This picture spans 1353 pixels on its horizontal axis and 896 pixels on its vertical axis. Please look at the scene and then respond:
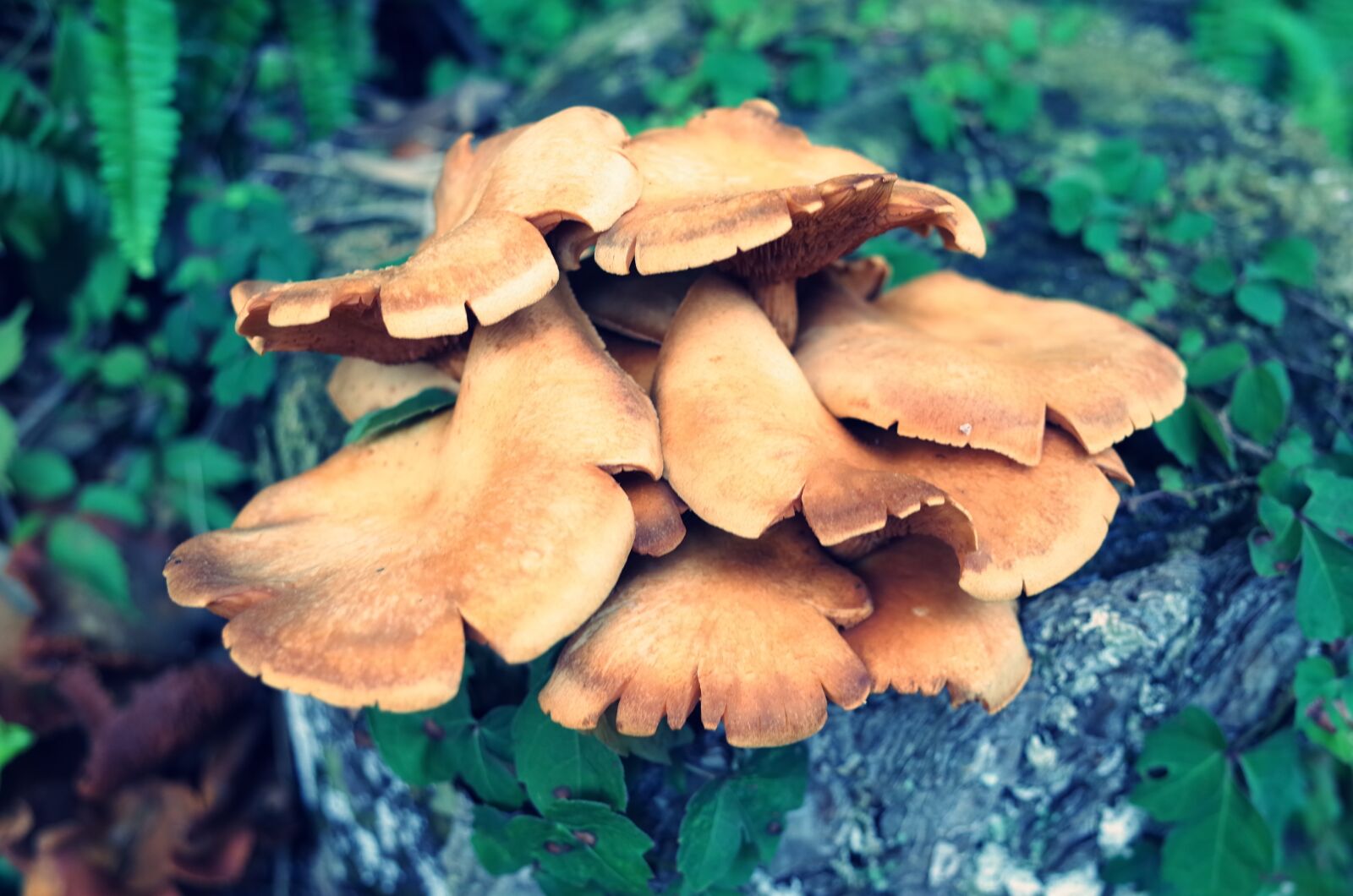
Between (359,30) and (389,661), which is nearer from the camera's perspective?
(389,661)

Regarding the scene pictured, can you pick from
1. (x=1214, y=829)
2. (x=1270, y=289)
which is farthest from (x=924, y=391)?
(x=1270, y=289)

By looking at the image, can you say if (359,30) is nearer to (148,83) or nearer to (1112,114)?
(148,83)

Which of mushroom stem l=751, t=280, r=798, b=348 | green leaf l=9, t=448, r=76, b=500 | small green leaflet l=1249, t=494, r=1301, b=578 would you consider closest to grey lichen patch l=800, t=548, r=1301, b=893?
small green leaflet l=1249, t=494, r=1301, b=578

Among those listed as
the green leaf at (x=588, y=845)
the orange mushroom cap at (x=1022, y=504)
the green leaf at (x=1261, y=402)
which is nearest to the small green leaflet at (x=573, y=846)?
the green leaf at (x=588, y=845)

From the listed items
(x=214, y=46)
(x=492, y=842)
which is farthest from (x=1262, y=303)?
(x=214, y=46)

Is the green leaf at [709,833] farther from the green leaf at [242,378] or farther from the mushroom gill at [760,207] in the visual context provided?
the green leaf at [242,378]

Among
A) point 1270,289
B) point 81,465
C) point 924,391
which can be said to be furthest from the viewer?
point 81,465

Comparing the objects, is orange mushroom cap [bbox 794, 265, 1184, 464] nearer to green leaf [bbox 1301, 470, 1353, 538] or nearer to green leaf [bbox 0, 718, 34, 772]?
green leaf [bbox 1301, 470, 1353, 538]
